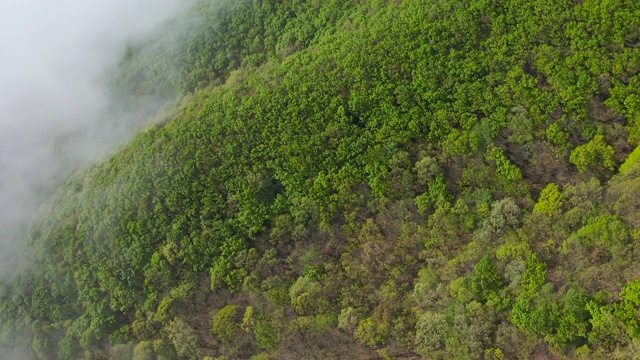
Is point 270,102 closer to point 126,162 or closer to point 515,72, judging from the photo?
point 126,162

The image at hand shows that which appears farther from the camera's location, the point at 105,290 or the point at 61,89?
the point at 61,89

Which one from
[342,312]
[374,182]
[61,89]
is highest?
[61,89]

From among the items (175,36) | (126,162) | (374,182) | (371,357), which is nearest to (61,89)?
(175,36)

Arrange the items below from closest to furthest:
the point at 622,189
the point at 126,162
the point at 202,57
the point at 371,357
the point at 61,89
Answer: the point at 622,189 < the point at 371,357 < the point at 126,162 < the point at 202,57 < the point at 61,89

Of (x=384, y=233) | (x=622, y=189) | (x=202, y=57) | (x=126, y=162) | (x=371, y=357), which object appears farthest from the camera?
(x=202, y=57)

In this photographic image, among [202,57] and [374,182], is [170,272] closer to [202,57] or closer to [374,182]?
[374,182]

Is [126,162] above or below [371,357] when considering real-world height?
above

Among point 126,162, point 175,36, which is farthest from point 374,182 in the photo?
point 175,36
